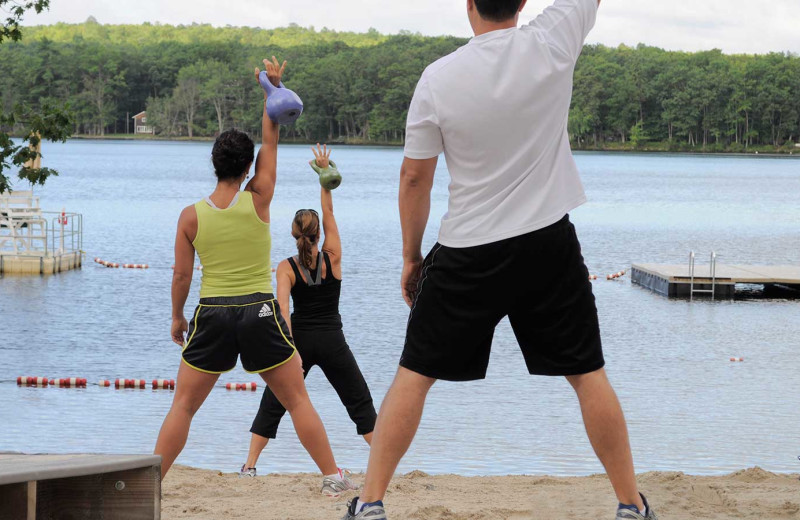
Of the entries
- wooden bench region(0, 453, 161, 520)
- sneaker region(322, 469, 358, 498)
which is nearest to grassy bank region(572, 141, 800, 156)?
sneaker region(322, 469, 358, 498)

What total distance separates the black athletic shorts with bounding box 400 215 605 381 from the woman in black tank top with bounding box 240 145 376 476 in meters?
2.52

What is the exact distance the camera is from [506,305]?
4141 millimetres

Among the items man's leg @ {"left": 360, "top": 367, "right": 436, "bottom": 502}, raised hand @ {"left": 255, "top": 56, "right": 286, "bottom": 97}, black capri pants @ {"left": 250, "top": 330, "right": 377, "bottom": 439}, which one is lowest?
black capri pants @ {"left": 250, "top": 330, "right": 377, "bottom": 439}

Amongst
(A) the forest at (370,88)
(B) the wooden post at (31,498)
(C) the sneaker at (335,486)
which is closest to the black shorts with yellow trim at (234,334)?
(C) the sneaker at (335,486)

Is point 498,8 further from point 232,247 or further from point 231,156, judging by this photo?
point 232,247

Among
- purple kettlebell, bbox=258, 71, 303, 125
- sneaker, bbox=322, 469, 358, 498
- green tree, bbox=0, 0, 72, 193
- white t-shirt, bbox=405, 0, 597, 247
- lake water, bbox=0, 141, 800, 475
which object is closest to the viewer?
white t-shirt, bbox=405, 0, 597, 247

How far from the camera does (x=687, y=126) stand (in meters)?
167

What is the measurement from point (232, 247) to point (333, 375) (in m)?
1.79

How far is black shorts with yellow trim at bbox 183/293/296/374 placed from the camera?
5.29 metres

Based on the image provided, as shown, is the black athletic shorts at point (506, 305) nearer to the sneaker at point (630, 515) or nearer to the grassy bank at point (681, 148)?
the sneaker at point (630, 515)

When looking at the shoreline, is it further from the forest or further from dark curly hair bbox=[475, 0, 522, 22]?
dark curly hair bbox=[475, 0, 522, 22]

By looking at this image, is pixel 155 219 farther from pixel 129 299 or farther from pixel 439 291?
pixel 439 291

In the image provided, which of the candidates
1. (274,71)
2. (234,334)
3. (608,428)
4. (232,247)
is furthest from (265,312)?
(608,428)

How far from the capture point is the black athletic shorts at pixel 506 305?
410 centimetres
